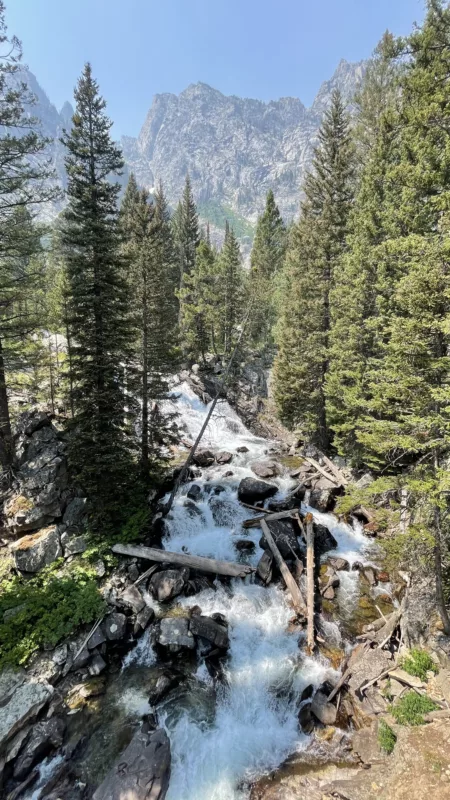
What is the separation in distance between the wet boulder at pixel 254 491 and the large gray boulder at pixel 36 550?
834 cm

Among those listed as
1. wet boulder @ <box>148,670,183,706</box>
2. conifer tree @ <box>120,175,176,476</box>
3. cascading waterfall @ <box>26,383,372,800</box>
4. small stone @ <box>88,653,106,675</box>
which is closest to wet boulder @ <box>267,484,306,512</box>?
cascading waterfall @ <box>26,383,372,800</box>

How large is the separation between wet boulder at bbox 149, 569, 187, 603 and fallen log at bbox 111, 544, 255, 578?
42 cm

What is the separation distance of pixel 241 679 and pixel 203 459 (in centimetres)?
1184

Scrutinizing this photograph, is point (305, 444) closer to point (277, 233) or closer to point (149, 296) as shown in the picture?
point (149, 296)

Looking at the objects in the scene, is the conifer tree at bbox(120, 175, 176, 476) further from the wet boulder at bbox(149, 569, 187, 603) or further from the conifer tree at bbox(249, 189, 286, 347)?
the conifer tree at bbox(249, 189, 286, 347)

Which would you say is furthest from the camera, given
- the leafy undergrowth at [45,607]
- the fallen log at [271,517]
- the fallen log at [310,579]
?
the fallen log at [271,517]

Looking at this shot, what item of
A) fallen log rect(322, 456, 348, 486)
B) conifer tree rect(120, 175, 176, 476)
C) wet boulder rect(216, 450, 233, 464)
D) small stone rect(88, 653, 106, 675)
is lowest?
small stone rect(88, 653, 106, 675)

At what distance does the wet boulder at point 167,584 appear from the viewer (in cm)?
1229

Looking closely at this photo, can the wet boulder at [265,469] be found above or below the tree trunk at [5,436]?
below

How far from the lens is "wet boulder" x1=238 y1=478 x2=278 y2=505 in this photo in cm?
1722

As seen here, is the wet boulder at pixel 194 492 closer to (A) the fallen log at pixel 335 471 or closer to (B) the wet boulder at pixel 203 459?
(B) the wet boulder at pixel 203 459

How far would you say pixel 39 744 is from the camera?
8422 mm

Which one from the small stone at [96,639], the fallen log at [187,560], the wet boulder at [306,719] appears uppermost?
the fallen log at [187,560]

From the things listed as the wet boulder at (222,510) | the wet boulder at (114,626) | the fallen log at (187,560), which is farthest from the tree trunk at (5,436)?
the wet boulder at (222,510)
